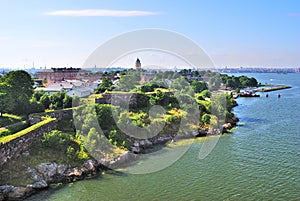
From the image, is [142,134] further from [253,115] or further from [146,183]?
[253,115]

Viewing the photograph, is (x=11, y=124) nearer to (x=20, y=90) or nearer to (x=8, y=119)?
(x=8, y=119)

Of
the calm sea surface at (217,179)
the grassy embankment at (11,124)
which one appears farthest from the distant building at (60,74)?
the calm sea surface at (217,179)

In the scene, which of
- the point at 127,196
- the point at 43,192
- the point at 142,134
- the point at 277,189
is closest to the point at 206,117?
the point at 142,134

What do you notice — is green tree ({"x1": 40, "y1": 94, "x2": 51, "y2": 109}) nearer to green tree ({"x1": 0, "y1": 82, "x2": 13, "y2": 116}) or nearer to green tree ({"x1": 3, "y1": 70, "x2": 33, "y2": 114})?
green tree ({"x1": 3, "y1": 70, "x2": 33, "y2": 114})

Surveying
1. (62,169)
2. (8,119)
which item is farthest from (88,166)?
(8,119)

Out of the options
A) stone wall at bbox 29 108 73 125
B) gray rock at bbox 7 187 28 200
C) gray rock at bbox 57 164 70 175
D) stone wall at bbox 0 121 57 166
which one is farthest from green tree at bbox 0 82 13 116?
gray rock at bbox 7 187 28 200
